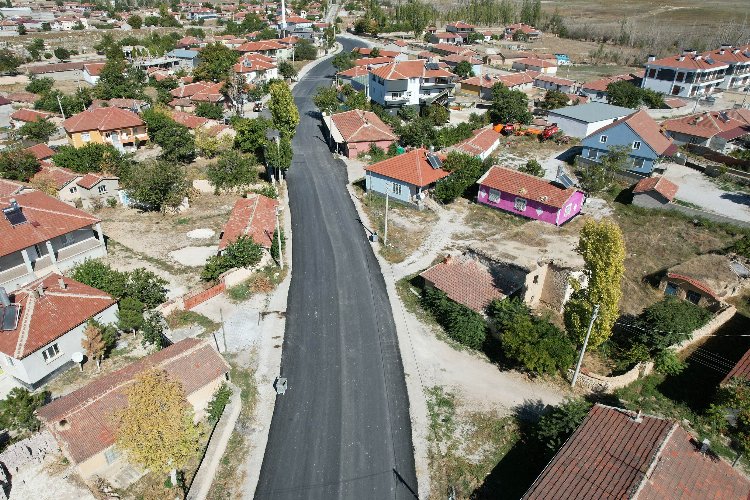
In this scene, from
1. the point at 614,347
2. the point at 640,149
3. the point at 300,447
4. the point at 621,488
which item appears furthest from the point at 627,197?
the point at 300,447

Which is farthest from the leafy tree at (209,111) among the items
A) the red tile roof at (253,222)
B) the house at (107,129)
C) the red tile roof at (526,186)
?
the red tile roof at (526,186)

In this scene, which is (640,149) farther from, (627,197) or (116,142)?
(116,142)

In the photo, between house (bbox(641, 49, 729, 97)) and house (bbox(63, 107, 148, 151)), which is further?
house (bbox(641, 49, 729, 97))

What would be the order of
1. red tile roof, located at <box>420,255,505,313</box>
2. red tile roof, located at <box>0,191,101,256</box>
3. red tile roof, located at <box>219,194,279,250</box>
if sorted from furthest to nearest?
1. red tile roof, located at <box>219,194,279,250</box>
2. red tile roof, located at <box>0,191,101,256</box>
3. red tile roof, located at <box>420,255,505,313</box>

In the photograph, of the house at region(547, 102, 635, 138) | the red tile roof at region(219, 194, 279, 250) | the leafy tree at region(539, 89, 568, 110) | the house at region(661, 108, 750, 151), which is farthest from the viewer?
the leafy tree at region(539, 89, 568, 110)

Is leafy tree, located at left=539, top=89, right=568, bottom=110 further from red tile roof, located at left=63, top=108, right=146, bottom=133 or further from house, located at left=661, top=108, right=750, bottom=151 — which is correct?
red tile roof, located at left=63, top=108, right=146, bottom=133

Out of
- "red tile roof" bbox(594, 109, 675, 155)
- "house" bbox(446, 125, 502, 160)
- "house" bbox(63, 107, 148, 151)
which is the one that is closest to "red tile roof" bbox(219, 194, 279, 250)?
"house" bbox(446, 125, 502, 160)

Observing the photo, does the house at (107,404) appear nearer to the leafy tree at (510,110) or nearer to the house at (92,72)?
the leafy tree at (510,110)

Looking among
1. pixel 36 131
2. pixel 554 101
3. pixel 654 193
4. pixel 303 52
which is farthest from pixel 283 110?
pixel 303 52
